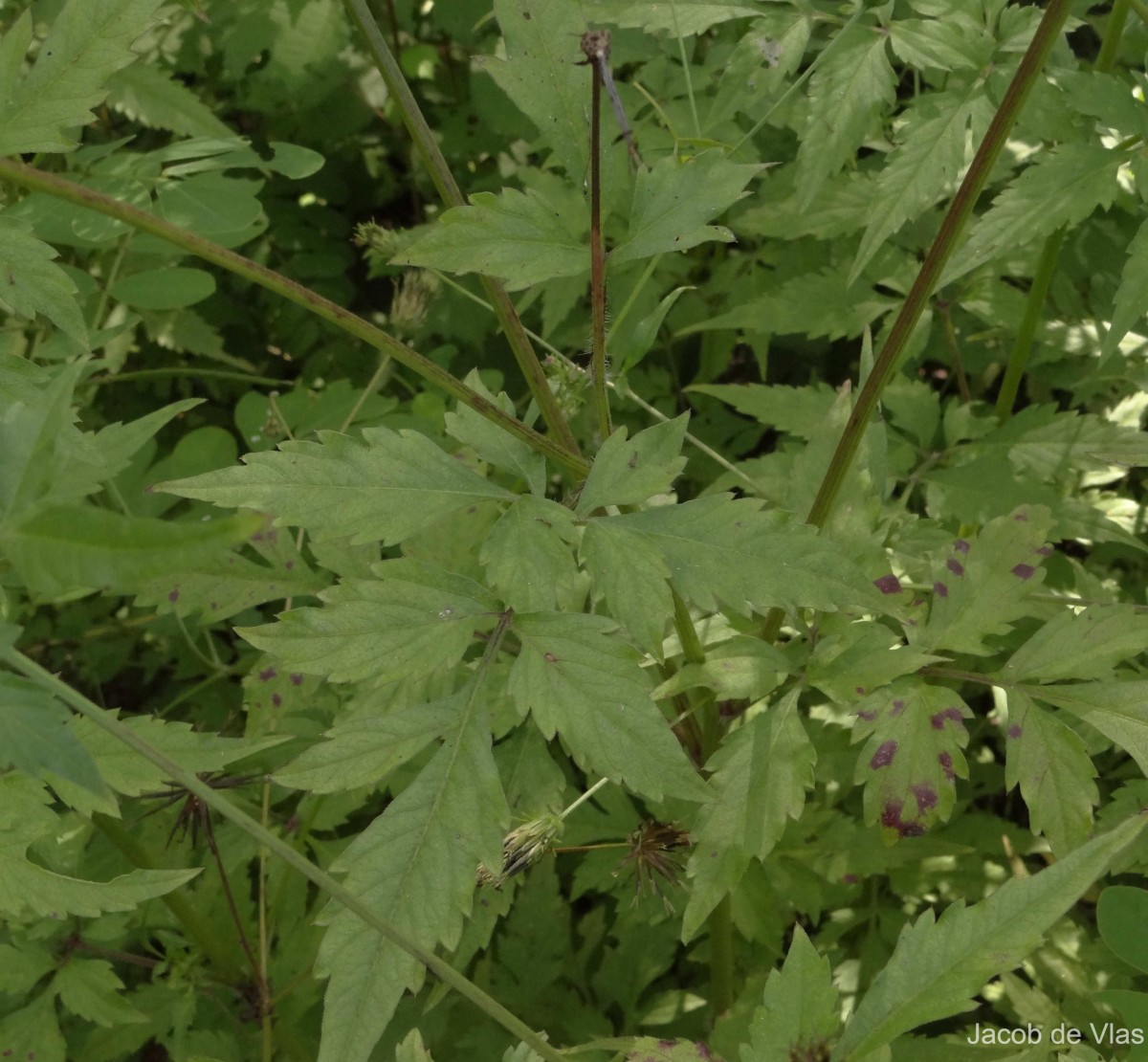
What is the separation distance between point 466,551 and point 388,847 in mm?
745

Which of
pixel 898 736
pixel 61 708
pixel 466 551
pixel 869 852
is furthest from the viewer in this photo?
pixel 869 852

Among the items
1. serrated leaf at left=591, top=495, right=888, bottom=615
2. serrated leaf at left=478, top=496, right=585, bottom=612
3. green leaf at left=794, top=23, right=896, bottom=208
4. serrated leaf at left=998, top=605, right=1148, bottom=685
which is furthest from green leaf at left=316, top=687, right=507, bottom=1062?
green leaf at left=794, top=23, right=896, bottom=208

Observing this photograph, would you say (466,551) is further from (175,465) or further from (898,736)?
(175,465)

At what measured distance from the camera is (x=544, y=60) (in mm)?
1229

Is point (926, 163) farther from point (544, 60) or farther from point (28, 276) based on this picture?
point (28, 276)

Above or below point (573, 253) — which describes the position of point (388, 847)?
below

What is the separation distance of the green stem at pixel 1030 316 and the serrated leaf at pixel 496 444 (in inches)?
47.9

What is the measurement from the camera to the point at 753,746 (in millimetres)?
1409

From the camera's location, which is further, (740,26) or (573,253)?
(740,26)

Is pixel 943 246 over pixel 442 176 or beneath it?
beneath

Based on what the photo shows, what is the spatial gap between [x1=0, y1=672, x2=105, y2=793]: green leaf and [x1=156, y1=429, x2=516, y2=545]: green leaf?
44cm

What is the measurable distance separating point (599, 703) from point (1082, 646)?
707mm

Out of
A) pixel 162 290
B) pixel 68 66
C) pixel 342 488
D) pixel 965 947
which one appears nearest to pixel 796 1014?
pixel 965 947

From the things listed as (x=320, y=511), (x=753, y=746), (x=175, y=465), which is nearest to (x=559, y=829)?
(x=753, y=746)
